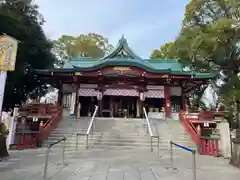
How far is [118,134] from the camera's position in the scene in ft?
38.9

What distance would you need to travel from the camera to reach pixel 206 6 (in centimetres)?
2033

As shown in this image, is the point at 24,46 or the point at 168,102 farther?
the point at 24,46

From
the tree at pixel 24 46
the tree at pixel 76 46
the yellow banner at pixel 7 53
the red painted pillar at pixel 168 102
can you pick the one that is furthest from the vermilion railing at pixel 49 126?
the tree at pixel 76 46

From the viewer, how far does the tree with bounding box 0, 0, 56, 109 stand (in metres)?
17.5

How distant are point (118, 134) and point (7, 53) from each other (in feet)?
22.8

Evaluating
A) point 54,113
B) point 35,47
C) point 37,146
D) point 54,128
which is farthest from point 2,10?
point 37,146

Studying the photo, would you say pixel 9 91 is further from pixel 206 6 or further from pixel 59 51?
pixel 206 6

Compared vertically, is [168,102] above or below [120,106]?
above

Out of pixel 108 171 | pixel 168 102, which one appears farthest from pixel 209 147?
pixel 168 102

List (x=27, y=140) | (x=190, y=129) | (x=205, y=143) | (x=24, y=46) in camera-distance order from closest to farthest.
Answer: (x=205, y=143)
(x=27, y=140)
(x=190, y=129)
(x=24, y=46)

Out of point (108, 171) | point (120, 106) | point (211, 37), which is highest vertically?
point (211, 37)

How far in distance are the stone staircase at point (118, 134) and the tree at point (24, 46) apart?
775 cm

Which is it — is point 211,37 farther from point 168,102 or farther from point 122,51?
point 122,51

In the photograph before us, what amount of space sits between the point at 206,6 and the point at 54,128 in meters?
17.6
